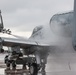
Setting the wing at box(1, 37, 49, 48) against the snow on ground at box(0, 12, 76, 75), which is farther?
the wing at box(1, 37, 49, 48)

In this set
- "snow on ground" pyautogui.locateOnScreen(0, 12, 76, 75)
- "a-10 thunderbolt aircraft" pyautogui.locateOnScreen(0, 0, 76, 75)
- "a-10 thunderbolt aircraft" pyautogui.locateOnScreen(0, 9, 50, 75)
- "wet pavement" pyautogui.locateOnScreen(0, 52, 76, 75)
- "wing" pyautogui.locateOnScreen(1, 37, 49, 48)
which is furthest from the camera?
"a-10 thunderbolt aircraft" pyautogui.locateOnScreen(0, 9, 50, 75)

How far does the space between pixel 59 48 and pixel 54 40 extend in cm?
69

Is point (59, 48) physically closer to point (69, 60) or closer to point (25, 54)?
point (69, 60)

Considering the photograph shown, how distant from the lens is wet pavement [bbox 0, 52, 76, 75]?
1515 centimetres

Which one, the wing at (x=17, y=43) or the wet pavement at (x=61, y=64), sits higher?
the wing at (x=17, y=43)

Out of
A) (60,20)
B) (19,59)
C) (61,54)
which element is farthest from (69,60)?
(19,59)

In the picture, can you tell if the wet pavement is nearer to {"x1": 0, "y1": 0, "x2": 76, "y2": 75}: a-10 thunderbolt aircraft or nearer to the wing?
{"x1": 0, "y1": 0, "x2": 76, "y2": 75}: a-10 thunderbolt aircraft

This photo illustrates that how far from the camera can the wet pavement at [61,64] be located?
49.7ft

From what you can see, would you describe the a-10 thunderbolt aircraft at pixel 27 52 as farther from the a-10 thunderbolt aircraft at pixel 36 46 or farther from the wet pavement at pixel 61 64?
the wet pavement at pixel 61 64

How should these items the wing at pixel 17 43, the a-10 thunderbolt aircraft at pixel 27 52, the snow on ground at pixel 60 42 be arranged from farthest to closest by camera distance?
the a-10 thunderbolt aircraft at pixel 27 52, the wing at pixel 17 43, the snow on ground at pixel 60 42

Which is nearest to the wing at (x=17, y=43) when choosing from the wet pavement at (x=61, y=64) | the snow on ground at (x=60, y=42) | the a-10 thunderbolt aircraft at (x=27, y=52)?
the a-10 thunderbolt aircraft at (x=27, y=52)

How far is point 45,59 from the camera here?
17.4 metres

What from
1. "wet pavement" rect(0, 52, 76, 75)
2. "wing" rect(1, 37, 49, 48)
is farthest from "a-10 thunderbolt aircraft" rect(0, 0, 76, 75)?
"wet pavement" rect(0, 52, 76, 75)

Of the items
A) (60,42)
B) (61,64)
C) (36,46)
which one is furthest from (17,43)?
(61,64)
